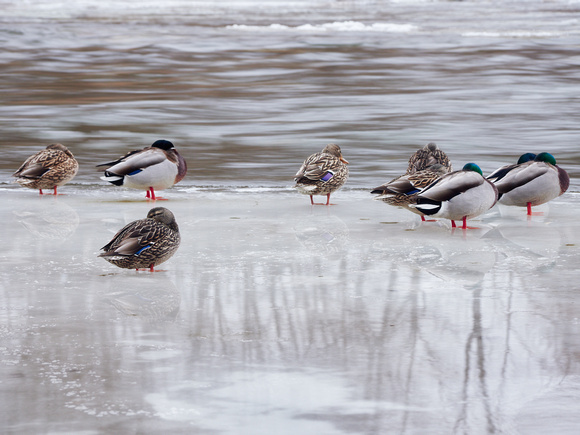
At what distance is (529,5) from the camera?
204ft

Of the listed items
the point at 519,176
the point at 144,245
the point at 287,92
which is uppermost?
the point at 287,92

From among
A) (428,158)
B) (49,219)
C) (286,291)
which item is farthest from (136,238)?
(428,158)

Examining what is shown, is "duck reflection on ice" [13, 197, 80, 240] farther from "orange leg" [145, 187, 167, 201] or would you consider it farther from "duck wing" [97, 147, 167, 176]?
"orange leg" [145, 187, 167, 201]

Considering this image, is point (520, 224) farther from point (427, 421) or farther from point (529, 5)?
point (529, 5)

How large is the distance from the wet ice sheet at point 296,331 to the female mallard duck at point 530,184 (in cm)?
47

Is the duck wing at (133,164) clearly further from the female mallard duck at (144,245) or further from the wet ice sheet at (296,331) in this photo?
the female mallard duck at (144,245)

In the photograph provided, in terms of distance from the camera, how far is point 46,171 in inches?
383

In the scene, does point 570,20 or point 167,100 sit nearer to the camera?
point 167,100

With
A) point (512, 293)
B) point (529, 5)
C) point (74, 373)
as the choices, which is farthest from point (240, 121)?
point (529, 5)

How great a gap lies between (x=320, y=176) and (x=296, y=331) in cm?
451

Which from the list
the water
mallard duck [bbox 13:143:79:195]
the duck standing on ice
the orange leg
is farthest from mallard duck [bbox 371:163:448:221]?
mallard duck [bbox 13:143:79:195]

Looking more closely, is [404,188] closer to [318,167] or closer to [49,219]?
[318,167]

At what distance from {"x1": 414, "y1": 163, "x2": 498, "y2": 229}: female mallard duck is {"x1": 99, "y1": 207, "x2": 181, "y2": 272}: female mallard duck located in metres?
2.33

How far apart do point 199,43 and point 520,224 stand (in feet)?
91.3
